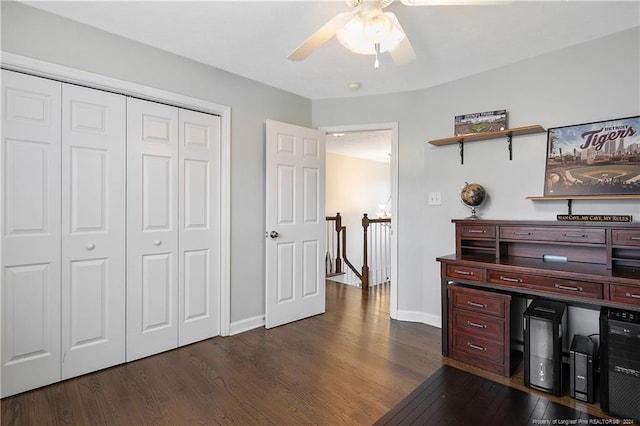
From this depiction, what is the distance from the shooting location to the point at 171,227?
264 centimetres

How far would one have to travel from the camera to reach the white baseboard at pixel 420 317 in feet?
10.4

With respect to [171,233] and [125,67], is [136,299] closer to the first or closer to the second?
[171,233]

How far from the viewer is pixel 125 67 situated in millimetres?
2377

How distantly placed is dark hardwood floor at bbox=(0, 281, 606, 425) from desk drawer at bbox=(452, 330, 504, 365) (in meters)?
0.11

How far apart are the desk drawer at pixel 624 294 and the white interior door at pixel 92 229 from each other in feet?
10.2

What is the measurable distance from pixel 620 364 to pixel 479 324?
744mm

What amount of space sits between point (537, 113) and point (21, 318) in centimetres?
384

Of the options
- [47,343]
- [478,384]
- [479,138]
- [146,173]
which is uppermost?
[479,138]

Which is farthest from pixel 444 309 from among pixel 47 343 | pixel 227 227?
pixel 47 343

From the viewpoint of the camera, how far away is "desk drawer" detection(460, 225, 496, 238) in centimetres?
259

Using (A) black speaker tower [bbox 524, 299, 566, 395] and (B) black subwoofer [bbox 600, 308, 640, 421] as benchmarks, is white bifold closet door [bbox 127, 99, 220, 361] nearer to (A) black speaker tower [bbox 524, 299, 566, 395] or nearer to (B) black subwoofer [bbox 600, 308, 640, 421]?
(A) black speaker tower [bbox 524, 299, 566, 395]

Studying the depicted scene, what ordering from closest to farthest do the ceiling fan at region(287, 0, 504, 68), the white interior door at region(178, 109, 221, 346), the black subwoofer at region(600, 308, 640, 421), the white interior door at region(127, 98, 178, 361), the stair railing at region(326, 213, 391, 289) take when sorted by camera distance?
the ceiling fan at region(287, 0, 504, 68), the black subwoofer at region(600, 308, 640, 421), the white interior door at region(127, 98, 178, 361), the white interior door at region(178, 109, 221, 346), the stair railing at region(326, 213, 391, 289)

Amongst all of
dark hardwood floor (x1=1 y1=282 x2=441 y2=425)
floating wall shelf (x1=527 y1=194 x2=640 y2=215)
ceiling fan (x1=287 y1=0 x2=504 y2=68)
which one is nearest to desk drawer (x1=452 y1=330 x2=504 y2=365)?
dark hardwood floor (x1=1 y1=282 x2=441 y2=425)

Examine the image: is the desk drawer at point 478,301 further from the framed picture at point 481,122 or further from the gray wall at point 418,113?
the framed picture at point 481,122
